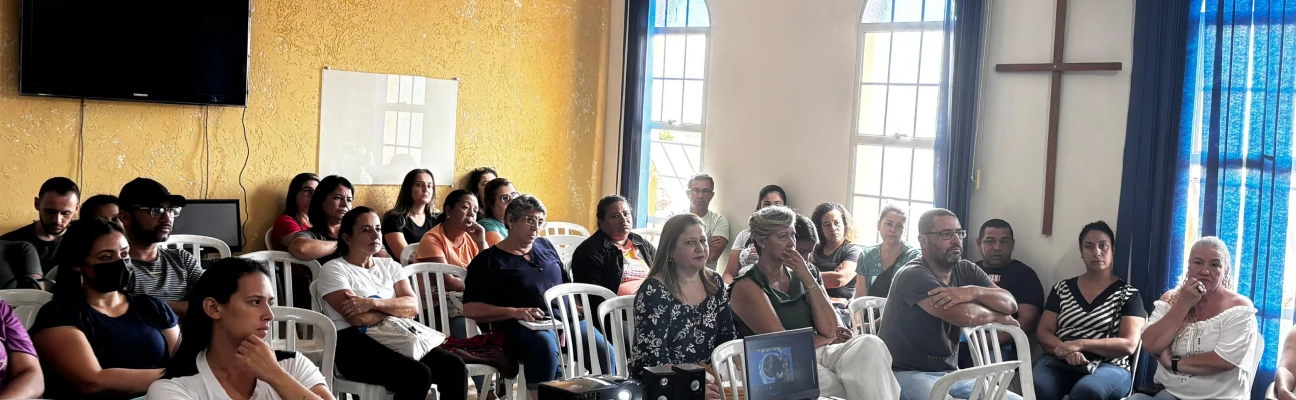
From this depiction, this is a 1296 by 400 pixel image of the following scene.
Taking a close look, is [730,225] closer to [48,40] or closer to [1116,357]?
[1116,357]

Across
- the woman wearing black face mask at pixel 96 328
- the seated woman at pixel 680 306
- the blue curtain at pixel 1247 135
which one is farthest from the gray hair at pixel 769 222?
the blue curtain at pixel 1247 135

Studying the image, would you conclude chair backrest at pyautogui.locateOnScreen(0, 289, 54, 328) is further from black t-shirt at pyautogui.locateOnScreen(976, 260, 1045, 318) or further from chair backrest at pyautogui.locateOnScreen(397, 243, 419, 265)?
black t-shirt at pyautogui.locateOnScreen(976, 260, 1045, 318)

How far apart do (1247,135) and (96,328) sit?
185 inches

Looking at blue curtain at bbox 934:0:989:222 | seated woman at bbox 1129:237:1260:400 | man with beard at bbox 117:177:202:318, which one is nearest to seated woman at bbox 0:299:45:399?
man with beard at bbox 117:177:202:318

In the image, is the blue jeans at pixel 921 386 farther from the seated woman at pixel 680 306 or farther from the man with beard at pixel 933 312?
the seated woman at pixel 680 306

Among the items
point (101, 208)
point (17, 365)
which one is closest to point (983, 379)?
point (17, 365)

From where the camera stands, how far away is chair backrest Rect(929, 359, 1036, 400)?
3240 mm

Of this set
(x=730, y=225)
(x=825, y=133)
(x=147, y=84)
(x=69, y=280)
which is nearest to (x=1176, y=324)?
(x=825, y=133)

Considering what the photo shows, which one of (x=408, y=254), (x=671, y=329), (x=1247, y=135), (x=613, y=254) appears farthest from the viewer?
(x=408, y=254)

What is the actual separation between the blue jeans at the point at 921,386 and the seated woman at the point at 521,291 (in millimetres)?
1108

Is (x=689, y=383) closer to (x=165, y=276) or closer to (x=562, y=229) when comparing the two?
(x=165, y=276)

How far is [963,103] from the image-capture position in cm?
559

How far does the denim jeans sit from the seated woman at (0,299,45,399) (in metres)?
3.82

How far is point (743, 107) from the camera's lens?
6.80m
